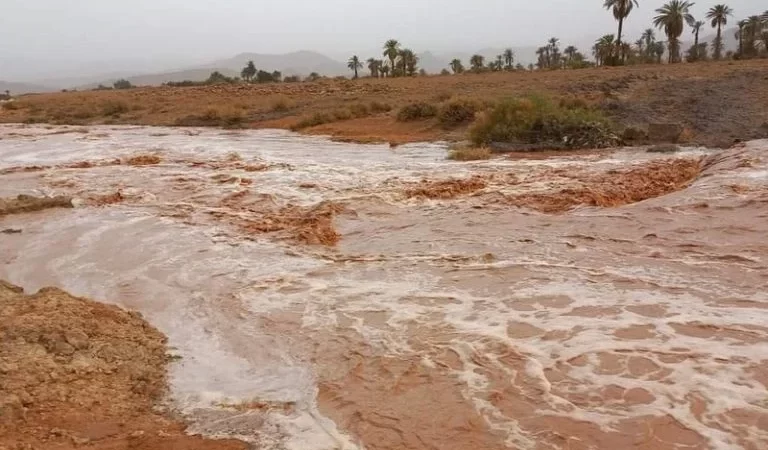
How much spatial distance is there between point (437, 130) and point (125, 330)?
46.5 feet

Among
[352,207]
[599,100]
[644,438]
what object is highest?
[599,100]

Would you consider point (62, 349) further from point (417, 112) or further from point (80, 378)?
point (417, 112)

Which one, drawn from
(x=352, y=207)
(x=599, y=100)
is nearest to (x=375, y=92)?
(x=599, y=100)

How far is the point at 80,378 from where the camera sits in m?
4.64

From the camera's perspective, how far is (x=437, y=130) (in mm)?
18844

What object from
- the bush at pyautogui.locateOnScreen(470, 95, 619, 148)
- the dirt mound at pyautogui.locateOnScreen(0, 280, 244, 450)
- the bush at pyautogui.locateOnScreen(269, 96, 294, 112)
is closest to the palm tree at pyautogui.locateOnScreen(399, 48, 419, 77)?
the bush at pyautogui.locateOnScreen(269, 96, 294, 112)

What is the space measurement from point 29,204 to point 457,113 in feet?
39.4

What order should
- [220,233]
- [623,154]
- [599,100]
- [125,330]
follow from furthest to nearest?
1. [599,100]
2. [623,154]
3. [220,233]
4. [125,330]

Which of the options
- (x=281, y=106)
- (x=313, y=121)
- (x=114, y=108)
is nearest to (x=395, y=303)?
A: (x=313, y=121)

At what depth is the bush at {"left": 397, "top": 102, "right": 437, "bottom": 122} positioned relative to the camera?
2034 cm

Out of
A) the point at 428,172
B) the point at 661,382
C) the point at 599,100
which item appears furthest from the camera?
the point at 599,100

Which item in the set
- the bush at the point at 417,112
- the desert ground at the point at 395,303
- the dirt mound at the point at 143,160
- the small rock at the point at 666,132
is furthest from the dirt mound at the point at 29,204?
the small rock at the point at 666,132

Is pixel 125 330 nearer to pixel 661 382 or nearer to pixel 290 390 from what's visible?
pixel 290 390

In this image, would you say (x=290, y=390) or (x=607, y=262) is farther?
(x=607, y=262)
